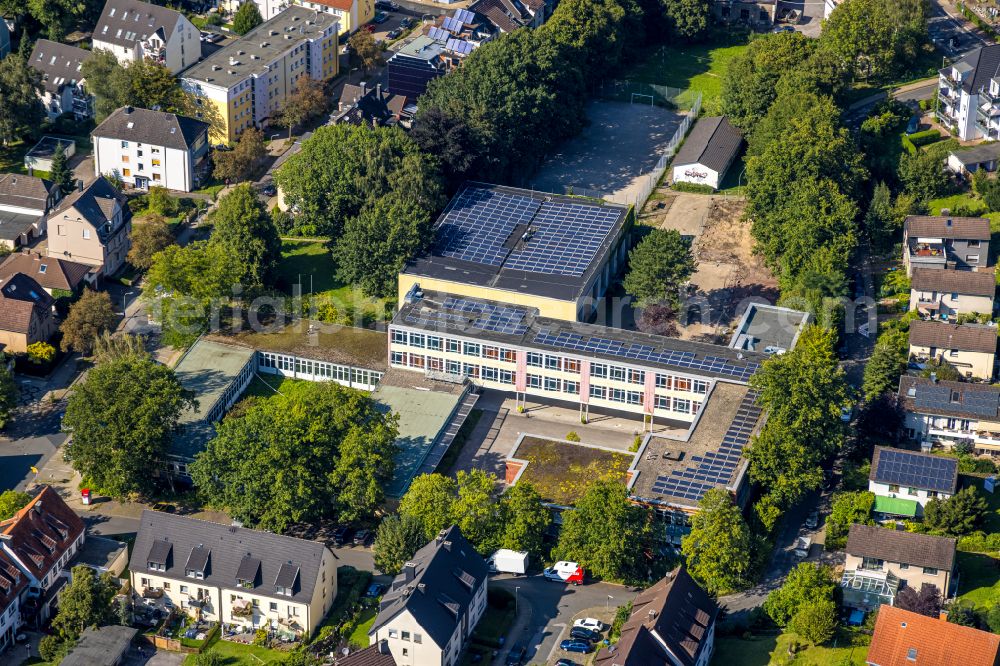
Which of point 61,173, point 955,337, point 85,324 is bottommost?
point 85,324

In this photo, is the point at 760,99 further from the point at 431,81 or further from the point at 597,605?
the point at 597,605

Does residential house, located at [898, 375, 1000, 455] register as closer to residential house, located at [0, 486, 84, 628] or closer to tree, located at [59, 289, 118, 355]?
residential house, located at [0, 486, 84, 628]

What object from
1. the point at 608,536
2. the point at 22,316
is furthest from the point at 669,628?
the point at 22,316

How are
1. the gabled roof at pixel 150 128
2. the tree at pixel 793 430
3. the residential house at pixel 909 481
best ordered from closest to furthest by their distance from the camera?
1. the residential house at pixel 909 481
2. the tree at pixel 793 430
3. the gabled roof at pixel 150 128

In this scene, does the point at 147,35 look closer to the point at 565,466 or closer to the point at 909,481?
the point at 565,466

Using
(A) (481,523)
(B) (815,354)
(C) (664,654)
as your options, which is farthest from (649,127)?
(C) (664,654)

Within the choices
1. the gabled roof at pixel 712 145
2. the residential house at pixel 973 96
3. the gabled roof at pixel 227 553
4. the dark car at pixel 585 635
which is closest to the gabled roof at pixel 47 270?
the gabled roof at pixel 227 553

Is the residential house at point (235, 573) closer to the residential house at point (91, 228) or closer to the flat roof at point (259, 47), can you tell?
the residential house at point (91, 228)
